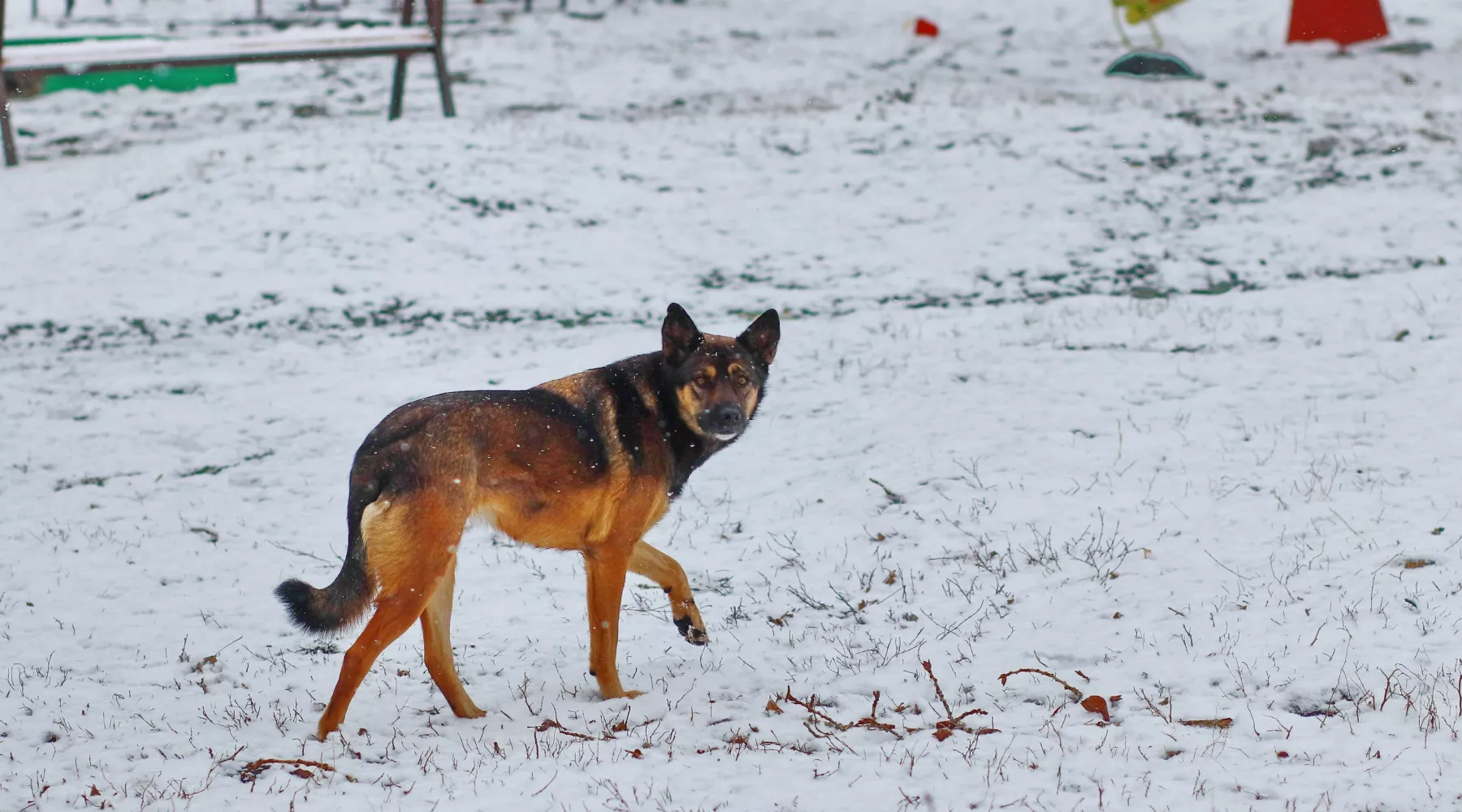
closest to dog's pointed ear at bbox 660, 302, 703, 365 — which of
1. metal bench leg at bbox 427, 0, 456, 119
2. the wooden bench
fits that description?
the wooden bench

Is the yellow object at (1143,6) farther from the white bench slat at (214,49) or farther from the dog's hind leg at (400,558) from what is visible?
the dog's hind leg at (400,558)

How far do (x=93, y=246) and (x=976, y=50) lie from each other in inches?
650

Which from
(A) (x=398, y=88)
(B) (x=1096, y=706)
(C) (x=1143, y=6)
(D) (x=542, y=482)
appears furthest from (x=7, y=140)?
(C) (x=1143, y=6)

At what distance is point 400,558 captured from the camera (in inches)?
185

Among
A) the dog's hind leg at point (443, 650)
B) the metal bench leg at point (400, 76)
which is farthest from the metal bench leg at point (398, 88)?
the dog's hind leg at point (443, 650)

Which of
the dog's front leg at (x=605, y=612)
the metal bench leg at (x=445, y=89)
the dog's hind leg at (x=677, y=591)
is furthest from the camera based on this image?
the metal bench leg at (x=445, y=89)

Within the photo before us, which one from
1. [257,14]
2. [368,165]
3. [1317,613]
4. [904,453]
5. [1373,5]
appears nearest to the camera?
[1317,613]

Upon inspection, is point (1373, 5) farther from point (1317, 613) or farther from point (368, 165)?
point (1317, 613)

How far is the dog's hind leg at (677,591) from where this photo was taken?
561cm

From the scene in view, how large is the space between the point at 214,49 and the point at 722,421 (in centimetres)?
1184

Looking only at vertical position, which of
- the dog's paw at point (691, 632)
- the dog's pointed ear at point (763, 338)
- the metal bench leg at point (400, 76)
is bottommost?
the dog's paw at point (691, 632)

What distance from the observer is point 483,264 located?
12352mm

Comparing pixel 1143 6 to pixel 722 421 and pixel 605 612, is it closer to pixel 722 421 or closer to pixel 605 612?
pixel 722 421

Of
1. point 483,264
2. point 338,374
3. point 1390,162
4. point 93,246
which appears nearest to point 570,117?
point 483,264
